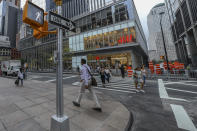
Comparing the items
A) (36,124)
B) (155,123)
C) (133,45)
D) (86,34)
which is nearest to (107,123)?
(155,123)

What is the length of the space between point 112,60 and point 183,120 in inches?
953

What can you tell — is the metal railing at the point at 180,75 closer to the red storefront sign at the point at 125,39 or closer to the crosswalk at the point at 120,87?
the crosswalk at the point at 120,87

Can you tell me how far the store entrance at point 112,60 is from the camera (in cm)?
2485

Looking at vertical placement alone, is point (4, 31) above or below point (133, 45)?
above

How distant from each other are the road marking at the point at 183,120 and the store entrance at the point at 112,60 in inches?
829

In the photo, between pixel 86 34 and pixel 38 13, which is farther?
pixel 86 34

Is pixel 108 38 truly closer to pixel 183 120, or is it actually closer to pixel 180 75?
pixel 180 75

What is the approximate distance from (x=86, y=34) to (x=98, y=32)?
4.94 meters

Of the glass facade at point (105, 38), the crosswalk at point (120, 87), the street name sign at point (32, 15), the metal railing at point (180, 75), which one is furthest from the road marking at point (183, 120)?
the glass facade at point (105, 38)

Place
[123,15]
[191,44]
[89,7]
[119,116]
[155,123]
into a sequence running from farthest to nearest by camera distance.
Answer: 1. [89,7]
2. [191,44]
3. [123,15]
4. [119,116]
5. [155,123]

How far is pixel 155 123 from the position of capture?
9.45 ft

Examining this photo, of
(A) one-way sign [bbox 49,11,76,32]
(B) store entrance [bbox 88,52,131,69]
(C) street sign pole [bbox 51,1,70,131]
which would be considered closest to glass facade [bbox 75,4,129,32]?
(B) store entrance [bbox 88,52,131,69]

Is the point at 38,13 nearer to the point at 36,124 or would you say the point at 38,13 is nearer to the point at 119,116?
the point at 36,124

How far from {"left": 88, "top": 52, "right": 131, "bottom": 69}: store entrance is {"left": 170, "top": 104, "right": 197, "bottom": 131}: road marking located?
21.1 m
